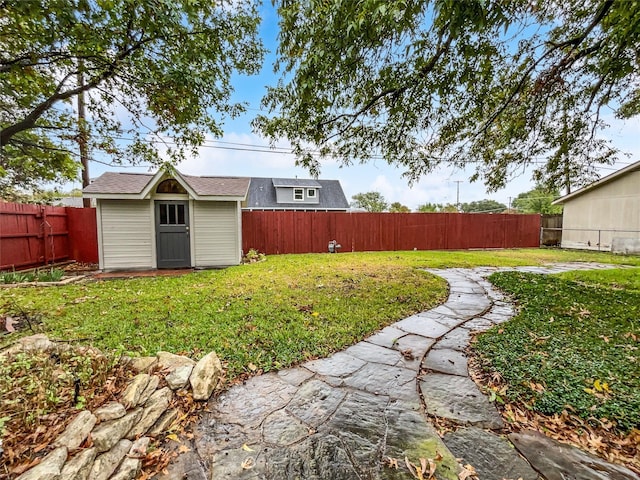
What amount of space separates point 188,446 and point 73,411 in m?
0.68

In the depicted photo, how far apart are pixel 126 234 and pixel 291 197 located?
13.5 meters

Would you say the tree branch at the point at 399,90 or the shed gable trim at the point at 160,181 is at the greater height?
the tree branch at the point at 399,90

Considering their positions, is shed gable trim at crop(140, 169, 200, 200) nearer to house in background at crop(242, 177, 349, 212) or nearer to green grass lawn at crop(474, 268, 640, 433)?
green grass lawn at crop(474, 268, 640, 433)

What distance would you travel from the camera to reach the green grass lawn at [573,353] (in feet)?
6.47

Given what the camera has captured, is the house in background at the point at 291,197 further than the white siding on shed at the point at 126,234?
Yes

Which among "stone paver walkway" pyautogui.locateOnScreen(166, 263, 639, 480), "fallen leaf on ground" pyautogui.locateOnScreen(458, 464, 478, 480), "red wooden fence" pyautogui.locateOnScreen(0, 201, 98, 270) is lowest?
"stone paver walkway" pyautogui.locateOnScreen(166, 263, 639, 480)

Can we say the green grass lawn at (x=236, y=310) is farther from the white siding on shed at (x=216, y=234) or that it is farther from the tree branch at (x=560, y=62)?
the tree branch at (x=560, y=62)

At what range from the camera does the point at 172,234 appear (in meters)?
7.48

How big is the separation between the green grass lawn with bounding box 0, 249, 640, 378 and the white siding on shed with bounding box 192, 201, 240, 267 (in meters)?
1.37

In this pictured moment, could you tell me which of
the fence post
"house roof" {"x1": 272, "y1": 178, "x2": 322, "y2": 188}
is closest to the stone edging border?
the fence post

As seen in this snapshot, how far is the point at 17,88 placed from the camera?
429 cm

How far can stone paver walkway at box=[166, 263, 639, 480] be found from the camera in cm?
150

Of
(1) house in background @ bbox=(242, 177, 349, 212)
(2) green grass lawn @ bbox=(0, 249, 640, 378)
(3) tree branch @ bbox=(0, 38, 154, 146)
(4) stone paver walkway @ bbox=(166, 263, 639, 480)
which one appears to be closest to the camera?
(4) stone paver walkway @ bbox=(166, 263, 639, 480)

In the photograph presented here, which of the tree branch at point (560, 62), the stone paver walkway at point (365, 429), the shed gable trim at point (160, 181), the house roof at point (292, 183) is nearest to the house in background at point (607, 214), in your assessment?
the tree branch at point (560, 62)
